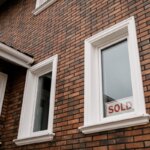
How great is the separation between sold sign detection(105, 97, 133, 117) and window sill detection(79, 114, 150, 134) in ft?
1.07

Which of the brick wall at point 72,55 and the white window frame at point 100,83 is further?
the brick wall at point 72,55

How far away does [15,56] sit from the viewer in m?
5.18

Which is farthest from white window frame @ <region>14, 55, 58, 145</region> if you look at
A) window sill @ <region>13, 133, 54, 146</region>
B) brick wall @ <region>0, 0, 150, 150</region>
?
brick wall @ <region>0, 0, 150, 150</region>

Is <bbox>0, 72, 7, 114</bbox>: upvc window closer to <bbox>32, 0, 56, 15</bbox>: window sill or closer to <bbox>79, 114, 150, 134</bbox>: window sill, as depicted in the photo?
<bbox>32, 0, 56, 15</bbox>: window sill

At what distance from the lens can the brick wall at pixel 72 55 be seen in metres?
3.29

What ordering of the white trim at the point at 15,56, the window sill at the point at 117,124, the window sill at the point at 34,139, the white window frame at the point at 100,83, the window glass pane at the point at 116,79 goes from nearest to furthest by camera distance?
the window sill at the point at 117,124 < the white window frame at the point at 100,83 < the window glass pane at the point at 116,79 < the window sill at the point at 34,139 < the white trim at the point at 15,56

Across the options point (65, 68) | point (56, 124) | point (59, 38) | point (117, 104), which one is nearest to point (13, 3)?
point (59, 38)

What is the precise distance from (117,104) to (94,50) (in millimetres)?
1201

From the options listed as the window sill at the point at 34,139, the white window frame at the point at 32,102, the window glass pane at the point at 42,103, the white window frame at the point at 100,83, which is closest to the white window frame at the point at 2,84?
the white window frame at the point at 32,102

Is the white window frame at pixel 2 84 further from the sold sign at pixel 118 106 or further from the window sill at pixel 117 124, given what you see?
the sold sign at pixel 118 106

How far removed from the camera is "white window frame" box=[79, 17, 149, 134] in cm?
316

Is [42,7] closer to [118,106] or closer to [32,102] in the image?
[32,102]

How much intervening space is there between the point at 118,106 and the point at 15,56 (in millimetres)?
2661

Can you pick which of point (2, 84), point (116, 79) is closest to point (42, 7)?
point (2, 84)
